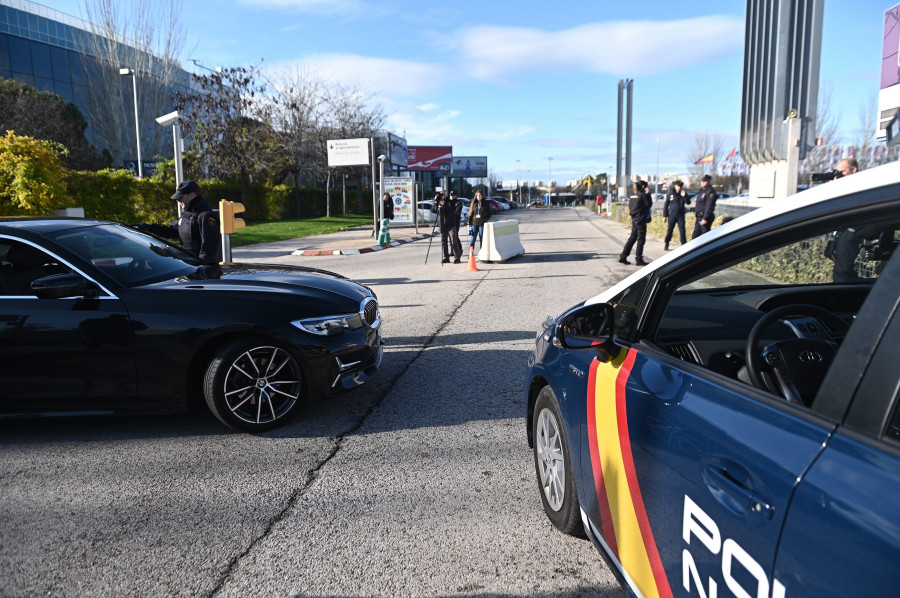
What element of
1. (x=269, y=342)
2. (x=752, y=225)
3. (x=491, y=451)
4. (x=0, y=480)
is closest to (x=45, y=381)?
(x=0, y=480)

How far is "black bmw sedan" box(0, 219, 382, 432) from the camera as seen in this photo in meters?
4.27

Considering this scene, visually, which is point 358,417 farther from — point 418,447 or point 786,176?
point 786,176

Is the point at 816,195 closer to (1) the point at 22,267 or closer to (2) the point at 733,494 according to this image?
(2) the point at 733,494

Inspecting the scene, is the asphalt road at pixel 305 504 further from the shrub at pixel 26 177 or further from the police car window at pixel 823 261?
the shrub at pixel 26 177

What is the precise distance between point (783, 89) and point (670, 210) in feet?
41.1

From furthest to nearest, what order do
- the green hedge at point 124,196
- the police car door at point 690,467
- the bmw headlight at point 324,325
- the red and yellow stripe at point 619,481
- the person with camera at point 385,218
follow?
the green hedge at point 124,196
the person with camera at point 385,218
the bmw headlight at point 324,325
the red and yellow stripe at point 619,481
the police car door at point 690,467

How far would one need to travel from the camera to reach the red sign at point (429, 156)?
81.2 metres

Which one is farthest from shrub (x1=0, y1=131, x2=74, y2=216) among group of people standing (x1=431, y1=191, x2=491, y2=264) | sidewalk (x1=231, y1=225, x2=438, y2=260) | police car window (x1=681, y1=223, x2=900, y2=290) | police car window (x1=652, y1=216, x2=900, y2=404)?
police car window (x1=652, y1=216, x2=900, y2=404)

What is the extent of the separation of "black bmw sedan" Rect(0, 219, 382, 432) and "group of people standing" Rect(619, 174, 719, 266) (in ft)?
34.2

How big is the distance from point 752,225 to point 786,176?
83.4 feet

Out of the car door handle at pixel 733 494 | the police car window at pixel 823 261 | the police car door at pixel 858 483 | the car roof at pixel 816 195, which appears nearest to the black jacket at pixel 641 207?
the police car window at pixel 823 261

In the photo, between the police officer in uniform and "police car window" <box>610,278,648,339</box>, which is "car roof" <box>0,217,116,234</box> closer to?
the police officer in uniform

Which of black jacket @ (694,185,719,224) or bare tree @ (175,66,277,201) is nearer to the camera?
black jacket @ (694,185,719,224)

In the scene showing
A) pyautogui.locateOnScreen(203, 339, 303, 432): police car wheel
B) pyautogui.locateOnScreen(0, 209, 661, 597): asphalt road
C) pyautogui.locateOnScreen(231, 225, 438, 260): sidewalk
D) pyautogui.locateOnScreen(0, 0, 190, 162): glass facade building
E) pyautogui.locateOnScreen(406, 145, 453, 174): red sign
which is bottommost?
pyautogui.locateOnScreen(0, 209, 661, 597): asphalt road
